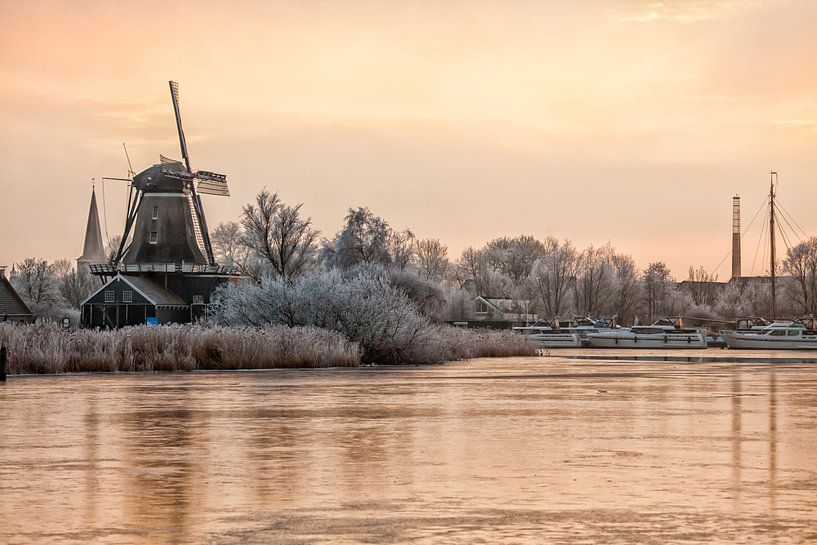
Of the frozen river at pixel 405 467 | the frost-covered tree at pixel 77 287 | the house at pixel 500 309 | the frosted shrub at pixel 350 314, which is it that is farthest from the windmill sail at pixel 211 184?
the frozen river at pixel 405 467

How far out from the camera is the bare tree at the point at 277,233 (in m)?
93.9

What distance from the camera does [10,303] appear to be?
94.5 meters

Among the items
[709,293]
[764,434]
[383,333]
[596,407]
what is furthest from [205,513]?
[709,293]

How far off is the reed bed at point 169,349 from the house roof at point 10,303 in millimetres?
47122

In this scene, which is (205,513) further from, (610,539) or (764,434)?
(764,434)

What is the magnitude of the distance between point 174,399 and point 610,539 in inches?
797

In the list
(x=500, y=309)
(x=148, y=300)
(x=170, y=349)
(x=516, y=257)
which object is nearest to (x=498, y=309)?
(x=500, y=309)

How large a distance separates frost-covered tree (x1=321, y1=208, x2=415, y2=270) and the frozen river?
59655 millimetres

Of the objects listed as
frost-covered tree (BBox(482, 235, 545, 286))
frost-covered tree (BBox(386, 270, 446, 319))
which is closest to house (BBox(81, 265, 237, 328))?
frost-covered tree (BBox(386, 270, 446, 319))

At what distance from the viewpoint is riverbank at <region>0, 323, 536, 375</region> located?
146 ft

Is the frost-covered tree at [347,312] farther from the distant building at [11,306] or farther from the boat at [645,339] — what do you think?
the boat at [645,339]

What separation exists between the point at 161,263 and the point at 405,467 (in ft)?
238

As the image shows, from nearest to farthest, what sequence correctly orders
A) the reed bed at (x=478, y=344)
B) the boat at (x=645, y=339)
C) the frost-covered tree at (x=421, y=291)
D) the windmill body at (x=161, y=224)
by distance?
the reed bed at (x=478, y=344) < the frost-covered tree at (x=421, y=291) < the windmill body at (x=161, y=224) < the boat at (x=645, y=339)

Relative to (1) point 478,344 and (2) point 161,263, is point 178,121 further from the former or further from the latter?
(1) point 478,344
